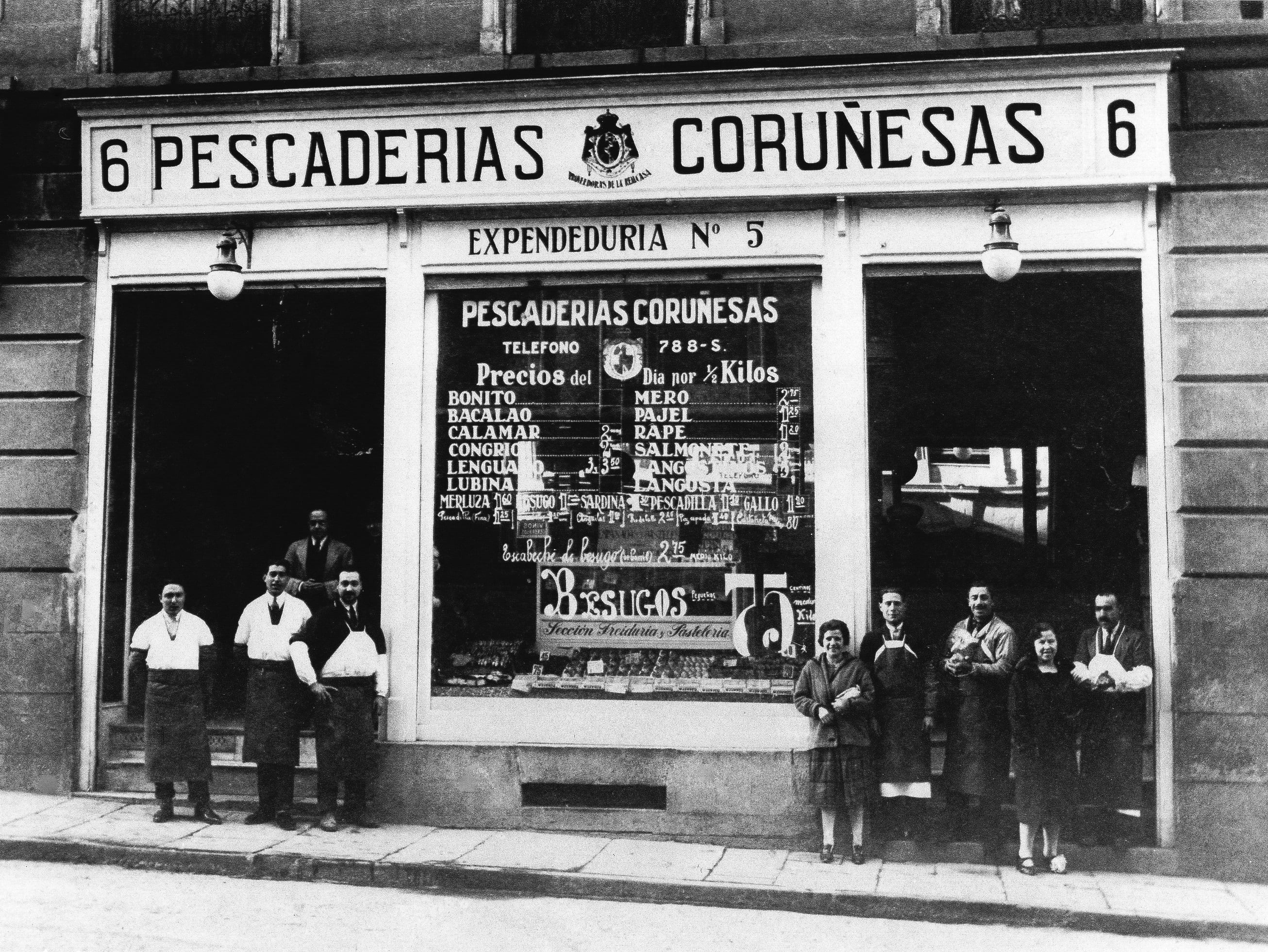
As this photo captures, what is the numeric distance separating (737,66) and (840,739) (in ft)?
16.7

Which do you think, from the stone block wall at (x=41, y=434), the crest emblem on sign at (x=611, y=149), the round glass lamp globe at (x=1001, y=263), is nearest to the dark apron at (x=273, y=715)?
the stone block wall at (x=41, y=434)

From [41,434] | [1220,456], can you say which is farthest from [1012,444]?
[41,434]

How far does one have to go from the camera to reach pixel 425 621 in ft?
29.5

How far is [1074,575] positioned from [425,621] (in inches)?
219

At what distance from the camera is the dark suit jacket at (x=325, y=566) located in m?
9.80

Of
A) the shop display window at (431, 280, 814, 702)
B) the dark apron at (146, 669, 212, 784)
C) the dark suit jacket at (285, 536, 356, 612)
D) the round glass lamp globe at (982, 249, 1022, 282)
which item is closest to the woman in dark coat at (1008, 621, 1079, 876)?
the shop display window at (431, 280, 814, 702)

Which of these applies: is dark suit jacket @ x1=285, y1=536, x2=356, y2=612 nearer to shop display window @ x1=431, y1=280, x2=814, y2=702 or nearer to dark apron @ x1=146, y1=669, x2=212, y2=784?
shop display window @ x1=431, y1=280, x2=814, y2=702

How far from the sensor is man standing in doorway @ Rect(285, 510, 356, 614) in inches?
387

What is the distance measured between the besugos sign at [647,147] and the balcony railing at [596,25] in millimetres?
Result: 589

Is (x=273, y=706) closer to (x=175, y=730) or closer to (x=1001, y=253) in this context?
(x=175, y=730)

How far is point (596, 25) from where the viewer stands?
9.15 meters

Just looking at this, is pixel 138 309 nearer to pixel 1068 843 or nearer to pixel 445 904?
pixel 445 904

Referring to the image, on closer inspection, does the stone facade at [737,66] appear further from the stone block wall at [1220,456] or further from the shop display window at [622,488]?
the shop display window at [622,488]

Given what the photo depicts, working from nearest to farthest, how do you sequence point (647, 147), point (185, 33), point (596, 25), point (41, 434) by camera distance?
point (647, 147)
point (596, 25)
point (41, 434)
point (185, 33)
